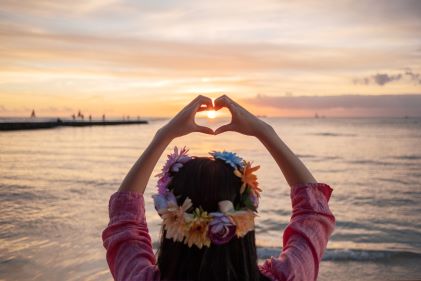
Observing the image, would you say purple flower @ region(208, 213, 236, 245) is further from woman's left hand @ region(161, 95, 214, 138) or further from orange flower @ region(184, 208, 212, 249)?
woman's left hand @ region(161, 95, 214, 138)

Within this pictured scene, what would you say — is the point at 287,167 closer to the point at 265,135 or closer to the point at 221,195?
the point at 265,135

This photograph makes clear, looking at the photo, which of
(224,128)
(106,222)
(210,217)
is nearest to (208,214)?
(210,217)

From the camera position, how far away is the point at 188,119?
5.69 ft

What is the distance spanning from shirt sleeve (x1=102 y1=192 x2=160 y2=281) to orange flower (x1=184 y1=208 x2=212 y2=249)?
0.22m

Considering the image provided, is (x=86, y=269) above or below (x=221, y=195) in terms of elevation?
below

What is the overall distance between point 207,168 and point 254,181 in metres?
0.18

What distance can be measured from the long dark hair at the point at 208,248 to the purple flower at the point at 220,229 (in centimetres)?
3

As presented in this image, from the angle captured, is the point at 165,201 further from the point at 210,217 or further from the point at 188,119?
the point at 188,119

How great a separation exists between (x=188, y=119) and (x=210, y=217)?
1.38 ft

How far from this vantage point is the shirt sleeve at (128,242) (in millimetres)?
1652

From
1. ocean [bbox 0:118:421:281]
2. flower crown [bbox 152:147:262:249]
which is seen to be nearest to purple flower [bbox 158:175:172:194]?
flower crown [bbox 152:147:262:249]

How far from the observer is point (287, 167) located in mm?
1863

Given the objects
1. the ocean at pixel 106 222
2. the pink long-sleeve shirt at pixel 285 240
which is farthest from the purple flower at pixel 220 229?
the ocean at pixel 106 222

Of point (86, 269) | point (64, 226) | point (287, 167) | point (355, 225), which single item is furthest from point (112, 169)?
point (287, 167)
